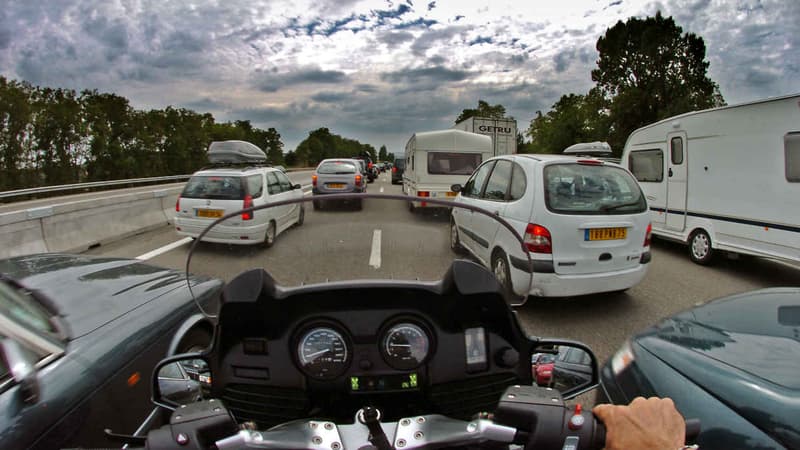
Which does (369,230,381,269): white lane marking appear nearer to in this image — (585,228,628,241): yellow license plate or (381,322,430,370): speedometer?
(381,322,430,370): speedometer

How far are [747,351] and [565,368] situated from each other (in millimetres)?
998

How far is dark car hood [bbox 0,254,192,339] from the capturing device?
2.31 metres

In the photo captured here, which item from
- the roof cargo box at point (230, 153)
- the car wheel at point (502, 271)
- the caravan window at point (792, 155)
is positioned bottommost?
the car wheel at point (502, 271)

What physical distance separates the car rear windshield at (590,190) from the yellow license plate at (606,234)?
0.66ft

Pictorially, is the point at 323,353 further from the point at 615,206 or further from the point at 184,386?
the point at 615,206

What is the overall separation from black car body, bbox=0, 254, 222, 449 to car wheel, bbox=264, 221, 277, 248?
250mm

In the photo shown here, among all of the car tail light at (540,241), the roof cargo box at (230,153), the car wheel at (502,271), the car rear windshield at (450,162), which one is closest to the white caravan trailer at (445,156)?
the car rear windshield at (450,162)

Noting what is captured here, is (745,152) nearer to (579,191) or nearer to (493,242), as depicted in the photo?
(579,191)

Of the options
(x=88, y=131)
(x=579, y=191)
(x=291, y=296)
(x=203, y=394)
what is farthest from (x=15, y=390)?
(x=88, y=131)

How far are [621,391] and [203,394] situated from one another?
81.3 inches

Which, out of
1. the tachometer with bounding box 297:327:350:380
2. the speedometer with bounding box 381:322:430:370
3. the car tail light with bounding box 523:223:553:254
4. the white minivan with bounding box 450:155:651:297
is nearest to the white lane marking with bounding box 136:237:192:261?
the white minivan with bounding box 450:155:651:297

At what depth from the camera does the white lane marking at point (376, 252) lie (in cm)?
162

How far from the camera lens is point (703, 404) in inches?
69.6

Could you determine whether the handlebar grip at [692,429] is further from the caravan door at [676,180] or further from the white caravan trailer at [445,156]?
the white caravan trailer at [445,156]
